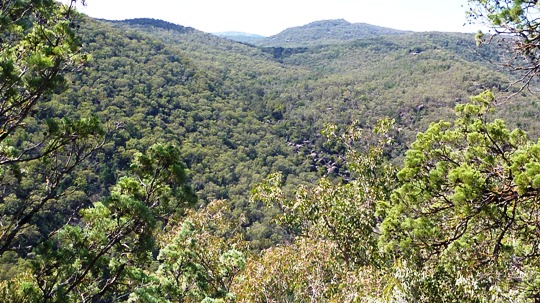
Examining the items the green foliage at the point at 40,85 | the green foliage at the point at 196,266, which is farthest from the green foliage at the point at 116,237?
the green foliage at the point at 196,266

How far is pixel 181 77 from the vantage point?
122 meters

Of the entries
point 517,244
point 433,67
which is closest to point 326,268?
point 517,244

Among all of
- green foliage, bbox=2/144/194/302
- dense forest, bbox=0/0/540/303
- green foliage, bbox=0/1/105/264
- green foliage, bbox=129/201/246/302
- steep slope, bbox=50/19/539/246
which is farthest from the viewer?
steep slope, bbox=50/19/539/246

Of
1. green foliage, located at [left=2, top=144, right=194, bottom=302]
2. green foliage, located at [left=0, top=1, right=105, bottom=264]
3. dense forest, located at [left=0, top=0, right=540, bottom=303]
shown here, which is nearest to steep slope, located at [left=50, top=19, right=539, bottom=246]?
dense forest, located at [left=0, top=0, right=540, bottom=303]

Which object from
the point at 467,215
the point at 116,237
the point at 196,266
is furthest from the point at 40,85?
the point at 467,215

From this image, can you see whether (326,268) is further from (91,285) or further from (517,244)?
(91,285)

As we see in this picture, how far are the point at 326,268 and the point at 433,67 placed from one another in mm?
163658

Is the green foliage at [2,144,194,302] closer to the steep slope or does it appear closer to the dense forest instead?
the dense forest

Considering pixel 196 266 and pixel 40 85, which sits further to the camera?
pixel 196 266

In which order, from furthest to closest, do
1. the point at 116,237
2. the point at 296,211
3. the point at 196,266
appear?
the point at 296,211 → the point at 196,266 → the point at 116,237

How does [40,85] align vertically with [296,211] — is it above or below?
above

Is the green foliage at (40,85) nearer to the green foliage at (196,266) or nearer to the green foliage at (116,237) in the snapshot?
the green foliage at (116,237)

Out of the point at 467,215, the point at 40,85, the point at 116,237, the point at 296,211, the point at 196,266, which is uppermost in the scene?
the point at 40,85

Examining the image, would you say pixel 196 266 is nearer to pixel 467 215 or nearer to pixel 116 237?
pixel 116 237
